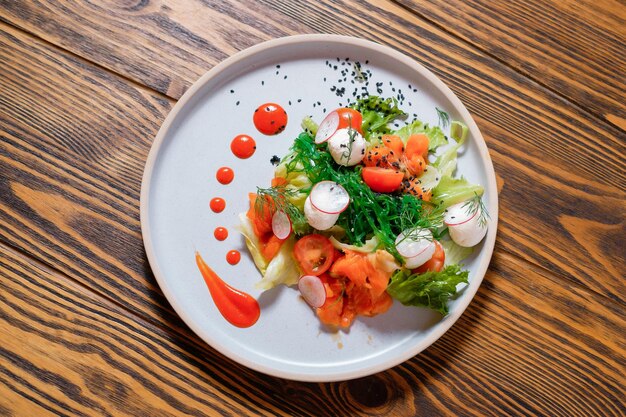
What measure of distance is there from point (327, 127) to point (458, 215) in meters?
0.59

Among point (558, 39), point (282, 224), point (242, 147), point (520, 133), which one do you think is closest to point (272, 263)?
point (282, 224)

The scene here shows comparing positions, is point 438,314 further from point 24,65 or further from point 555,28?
point 24,65

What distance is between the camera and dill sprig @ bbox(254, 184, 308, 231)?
6.97 ft

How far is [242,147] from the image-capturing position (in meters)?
2.24

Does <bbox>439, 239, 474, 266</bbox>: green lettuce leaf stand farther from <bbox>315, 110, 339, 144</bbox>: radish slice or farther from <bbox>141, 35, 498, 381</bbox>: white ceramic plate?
<bbox>315, 110, 339, 144</bbox>: radish slice

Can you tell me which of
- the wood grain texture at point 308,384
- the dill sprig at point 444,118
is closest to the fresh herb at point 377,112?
the dill sprig at point 444,118

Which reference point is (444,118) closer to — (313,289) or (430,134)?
(430,134)

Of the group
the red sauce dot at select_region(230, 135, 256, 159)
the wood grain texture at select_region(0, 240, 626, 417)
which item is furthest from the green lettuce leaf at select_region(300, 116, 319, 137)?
the wood grain texture at select_region(0, 240, 626, 417)

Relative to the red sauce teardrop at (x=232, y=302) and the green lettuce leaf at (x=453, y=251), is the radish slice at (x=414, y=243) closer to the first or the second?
the green lettuce leaf at (x=453, y=251)

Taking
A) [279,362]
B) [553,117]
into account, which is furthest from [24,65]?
[553,117]

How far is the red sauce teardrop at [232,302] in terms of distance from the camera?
218 cm

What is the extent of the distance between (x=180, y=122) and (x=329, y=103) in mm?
591

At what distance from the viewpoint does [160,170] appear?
2193 mm

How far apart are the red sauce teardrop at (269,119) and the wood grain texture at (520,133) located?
32cm
